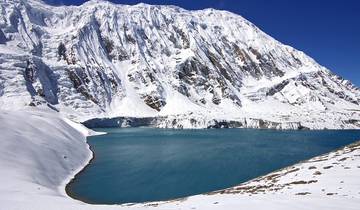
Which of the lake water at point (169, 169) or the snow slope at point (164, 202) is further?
the lake water at point (169, 169)

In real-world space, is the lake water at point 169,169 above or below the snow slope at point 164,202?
below

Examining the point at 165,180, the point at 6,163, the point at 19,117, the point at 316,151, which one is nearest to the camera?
the point at 6,163

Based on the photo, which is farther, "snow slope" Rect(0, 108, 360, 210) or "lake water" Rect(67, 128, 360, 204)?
"lake water" Rect(67, 128, 360, 204)

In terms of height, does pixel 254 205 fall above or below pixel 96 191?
above

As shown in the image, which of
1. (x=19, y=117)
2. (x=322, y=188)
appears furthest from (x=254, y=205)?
(x=19, y=117)

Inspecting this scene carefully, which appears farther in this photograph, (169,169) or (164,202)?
(169,169)

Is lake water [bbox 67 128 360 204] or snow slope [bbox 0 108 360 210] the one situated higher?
snow slope [bbox 0 108 360 210]

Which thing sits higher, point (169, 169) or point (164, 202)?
point (164, 202)

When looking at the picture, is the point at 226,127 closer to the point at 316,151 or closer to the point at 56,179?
the point at 316,151
